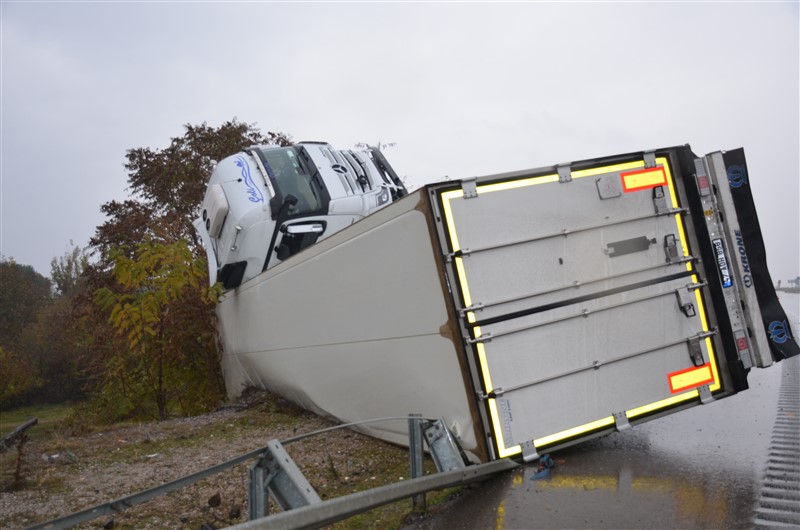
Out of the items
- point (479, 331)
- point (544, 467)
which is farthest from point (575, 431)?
point (479, 331)

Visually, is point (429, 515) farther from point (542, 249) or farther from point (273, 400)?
point (273, 400)

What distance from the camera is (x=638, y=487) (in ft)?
15.7

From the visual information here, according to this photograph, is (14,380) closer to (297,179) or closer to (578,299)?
(297,179)

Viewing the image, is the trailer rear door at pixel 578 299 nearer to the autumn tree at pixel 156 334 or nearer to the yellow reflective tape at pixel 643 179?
the yellow reflective tape at pixel 643 179

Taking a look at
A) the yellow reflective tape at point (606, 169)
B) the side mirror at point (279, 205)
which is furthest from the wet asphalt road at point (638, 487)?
the side mirror at point (279, 205)

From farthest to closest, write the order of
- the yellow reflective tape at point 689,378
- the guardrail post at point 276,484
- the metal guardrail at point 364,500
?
the yellow reflective tape at point 689,378
the guardrail post at point 276,484
the metal guardrail at point 364,500

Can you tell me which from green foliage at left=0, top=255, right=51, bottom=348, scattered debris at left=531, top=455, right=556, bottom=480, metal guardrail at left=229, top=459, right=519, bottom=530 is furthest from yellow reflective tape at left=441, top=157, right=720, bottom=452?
green foliage at left=0, top=255, right=51, bottom=348

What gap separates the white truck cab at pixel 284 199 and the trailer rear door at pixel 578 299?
493 cm

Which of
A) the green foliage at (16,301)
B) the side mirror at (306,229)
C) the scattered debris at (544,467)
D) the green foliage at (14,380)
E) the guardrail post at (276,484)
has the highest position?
the green foliage at (16,301)

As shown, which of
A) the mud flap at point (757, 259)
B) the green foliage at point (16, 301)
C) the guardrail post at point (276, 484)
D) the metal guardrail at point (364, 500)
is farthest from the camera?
the green foliage at point (16, 301)

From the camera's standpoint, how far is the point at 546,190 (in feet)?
17.9

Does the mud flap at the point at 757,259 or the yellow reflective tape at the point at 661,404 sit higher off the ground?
the mud flap at the point at 757,259

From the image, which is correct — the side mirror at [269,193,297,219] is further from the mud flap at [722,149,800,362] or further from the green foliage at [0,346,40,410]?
the green foliage at [0,346,40,410]

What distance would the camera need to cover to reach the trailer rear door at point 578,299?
5.18 metres
